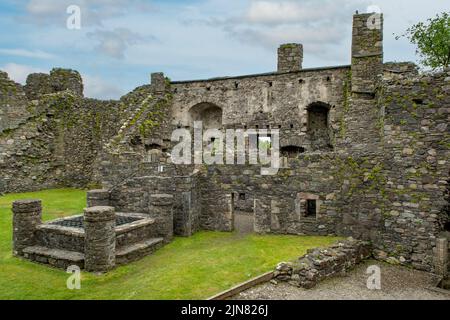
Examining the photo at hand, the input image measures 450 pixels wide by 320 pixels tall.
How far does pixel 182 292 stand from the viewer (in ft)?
26.8

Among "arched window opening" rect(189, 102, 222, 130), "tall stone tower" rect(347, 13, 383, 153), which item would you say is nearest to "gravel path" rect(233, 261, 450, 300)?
"tall stone tower" rect(347, 13, 383, 153)

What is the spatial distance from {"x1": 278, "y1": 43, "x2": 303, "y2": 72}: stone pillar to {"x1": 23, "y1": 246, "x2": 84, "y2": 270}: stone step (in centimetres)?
1501

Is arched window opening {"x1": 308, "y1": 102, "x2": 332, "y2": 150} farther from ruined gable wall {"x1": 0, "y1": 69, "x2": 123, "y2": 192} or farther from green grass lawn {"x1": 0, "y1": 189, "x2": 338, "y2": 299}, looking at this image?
ruined gable wall {"x1": 0, "y1": 69, "x2": 123, "y2": 192}

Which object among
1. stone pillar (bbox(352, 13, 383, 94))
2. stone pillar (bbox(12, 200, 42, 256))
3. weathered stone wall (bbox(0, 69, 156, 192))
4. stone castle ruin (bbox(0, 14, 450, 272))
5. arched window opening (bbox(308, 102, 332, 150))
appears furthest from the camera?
weathered stone wall (bbox(0, 69, 156, 192))

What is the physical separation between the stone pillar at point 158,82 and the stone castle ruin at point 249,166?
0.06 m

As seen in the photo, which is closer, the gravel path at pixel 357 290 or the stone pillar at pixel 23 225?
the gravel path at pixel 357 290

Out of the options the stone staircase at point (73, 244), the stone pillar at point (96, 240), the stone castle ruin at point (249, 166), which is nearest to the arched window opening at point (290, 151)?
the stone castle ruin at point (249, 166)

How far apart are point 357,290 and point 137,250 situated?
6.18m

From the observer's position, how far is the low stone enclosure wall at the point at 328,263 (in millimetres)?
9133

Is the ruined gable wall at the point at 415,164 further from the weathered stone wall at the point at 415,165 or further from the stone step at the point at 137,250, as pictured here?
the stone step at the point at 137,250

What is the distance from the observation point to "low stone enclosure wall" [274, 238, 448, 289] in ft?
30.0

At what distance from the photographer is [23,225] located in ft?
36.2

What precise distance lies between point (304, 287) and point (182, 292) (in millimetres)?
2973

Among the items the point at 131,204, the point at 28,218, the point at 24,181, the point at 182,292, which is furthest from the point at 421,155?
the point at 24,181
